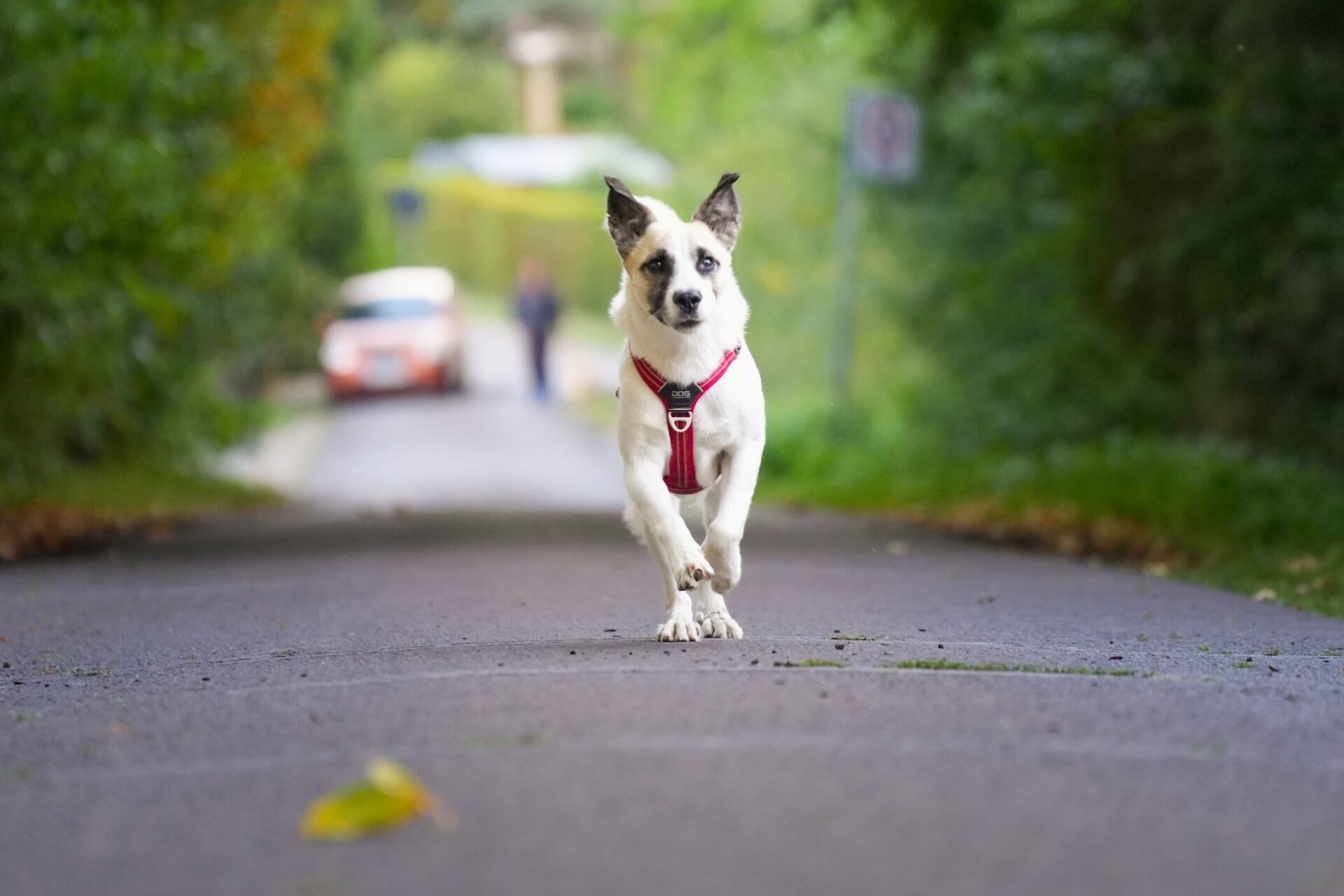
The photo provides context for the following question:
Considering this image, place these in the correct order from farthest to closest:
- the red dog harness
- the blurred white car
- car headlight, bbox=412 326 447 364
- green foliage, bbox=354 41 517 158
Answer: green foliage, bbox=354 41 517 158, car headlight, bbox=412 326 447 364, the blurred white car, the red dog harness

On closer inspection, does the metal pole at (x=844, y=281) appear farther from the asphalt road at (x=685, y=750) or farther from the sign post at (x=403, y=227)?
the sign post at (x=403, y=227)

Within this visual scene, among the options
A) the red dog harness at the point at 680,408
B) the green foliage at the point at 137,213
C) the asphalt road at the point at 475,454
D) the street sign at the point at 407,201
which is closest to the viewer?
the red dog harness at the point at 680,408

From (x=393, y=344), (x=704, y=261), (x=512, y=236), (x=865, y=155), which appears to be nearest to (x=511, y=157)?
(x=512, y=236)

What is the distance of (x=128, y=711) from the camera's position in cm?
690

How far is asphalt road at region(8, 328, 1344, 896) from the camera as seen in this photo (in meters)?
4.75

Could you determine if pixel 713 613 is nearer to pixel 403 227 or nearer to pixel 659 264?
pixel 659 264

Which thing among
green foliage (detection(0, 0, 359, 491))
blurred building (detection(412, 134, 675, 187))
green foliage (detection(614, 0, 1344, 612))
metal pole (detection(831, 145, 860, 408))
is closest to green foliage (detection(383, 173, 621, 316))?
blurred building (detection(412, 134, 675, 187))

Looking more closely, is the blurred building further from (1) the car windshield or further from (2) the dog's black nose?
(2) the dog's black nose

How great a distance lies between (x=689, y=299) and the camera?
796 centimetres

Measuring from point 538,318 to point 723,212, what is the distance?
2962cm

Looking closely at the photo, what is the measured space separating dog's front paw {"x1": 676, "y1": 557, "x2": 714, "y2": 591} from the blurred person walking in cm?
3001

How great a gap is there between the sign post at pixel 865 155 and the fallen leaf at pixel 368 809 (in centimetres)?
1663

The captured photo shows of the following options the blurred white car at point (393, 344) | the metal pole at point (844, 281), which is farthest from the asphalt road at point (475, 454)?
the metal pole at point (844, 281)

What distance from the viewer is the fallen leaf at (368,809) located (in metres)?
4.94
